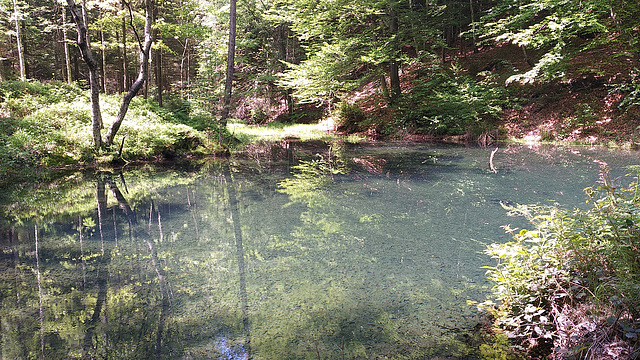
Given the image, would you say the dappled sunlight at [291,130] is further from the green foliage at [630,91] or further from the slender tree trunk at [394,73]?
the green foliage at [630,91]

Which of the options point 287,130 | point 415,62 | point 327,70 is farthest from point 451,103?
point 287,130

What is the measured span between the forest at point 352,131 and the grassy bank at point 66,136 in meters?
0.06

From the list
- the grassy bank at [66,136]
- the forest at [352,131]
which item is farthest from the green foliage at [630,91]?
the grassy bank at [66,136]

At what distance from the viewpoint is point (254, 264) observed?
152 inches

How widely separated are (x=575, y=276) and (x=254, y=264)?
2853 mm

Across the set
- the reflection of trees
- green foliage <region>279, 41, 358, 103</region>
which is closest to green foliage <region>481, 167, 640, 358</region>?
the reflection of trees

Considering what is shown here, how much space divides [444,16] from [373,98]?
5.82 metres

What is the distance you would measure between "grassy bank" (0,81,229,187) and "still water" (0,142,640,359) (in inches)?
68.0

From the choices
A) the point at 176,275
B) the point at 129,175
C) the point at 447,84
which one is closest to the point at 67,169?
the point at 129,175

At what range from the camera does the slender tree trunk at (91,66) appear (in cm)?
857

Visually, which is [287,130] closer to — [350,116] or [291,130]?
[291,130]

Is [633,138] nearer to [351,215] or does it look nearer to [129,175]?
[351,215]

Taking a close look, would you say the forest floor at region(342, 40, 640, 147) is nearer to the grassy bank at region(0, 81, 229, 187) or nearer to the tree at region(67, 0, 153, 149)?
the grassy bank at region(0, 81, 229, 187)

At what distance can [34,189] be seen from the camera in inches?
289
